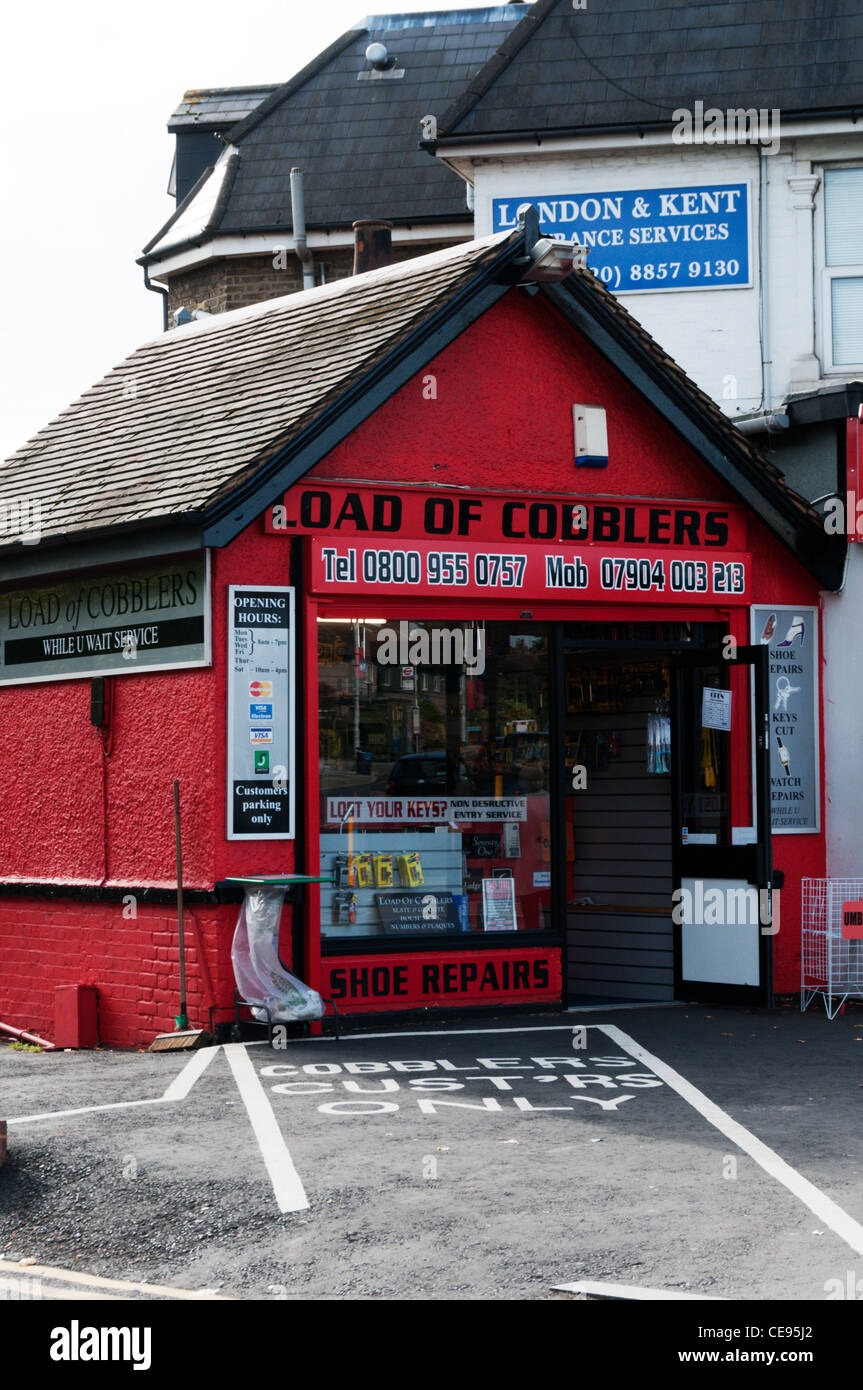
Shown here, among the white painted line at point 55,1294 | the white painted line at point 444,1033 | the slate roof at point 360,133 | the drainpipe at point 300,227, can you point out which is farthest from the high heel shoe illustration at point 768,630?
the drainpipe at point 300,227

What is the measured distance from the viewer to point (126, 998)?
1155 cm

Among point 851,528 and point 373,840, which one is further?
point 851,528

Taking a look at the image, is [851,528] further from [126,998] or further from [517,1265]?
[517,1265]

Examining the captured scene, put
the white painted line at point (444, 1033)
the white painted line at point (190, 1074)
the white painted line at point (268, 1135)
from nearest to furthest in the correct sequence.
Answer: the white painted line at point (268, 1135)
the white painted line at point (190, 1074)
the white painted line at point (444, 1033)

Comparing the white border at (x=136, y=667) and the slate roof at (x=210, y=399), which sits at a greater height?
the slate roof at (x=210, y=399)

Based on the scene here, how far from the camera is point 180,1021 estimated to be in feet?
35.6

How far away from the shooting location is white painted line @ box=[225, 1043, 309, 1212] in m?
6.80

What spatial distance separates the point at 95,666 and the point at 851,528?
5.71 meters

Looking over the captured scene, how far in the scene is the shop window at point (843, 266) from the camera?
15.2 m

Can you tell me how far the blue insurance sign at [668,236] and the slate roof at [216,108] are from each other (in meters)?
13.7

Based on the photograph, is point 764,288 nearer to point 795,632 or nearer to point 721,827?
point 795,632

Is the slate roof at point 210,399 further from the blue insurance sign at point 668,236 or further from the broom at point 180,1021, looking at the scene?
the blue insurance sign at point 668,236

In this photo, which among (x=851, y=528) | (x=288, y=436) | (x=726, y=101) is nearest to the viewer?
(x=288, y=436)
